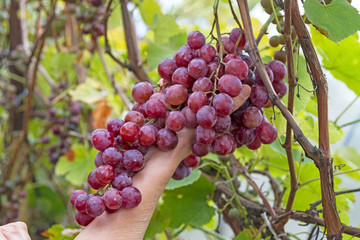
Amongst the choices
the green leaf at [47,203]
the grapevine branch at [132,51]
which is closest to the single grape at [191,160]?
the grapevine branch at [132,51]

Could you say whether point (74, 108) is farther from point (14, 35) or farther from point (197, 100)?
point (197, 100)

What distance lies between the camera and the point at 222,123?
36 cm

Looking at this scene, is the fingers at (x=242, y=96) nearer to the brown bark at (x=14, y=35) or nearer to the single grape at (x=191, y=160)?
the single grape at (x=191, y=160)

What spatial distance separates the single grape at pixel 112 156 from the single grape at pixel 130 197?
1.1 inches

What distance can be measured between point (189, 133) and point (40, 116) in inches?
51.0

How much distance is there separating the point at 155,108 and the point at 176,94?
0.08ft

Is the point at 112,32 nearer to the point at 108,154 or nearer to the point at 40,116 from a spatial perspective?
the point at 40,116

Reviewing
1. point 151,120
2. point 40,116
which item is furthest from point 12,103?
point 151,120

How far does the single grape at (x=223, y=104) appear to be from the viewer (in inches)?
13.5

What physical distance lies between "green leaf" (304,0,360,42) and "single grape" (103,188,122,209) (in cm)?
24

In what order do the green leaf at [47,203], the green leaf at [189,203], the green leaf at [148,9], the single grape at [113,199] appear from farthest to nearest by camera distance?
the green leaf at [47,203], the green leaf at [148,9], the green leaf at [189,203], the single grape at [113,199]

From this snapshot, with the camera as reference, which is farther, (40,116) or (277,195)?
(40,116)

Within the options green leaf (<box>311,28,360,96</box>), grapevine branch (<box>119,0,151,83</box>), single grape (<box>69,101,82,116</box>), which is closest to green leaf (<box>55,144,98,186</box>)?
single grape (<box>69,101,82,116</box>)

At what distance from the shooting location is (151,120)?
0.38m
